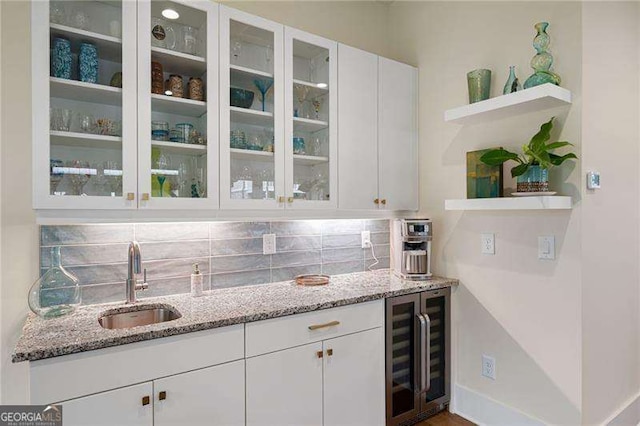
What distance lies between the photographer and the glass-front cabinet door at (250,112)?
2004mm

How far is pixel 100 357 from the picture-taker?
142 cm

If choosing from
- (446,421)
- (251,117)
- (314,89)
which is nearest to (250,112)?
(251,117)

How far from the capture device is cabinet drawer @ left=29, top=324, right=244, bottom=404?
4.38 feet

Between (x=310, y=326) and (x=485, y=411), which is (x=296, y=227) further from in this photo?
(x=485, y=411)

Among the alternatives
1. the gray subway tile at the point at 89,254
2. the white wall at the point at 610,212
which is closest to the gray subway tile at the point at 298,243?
the gray subway tile at the point at 89,254

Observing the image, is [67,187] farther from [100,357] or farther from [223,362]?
[223,362]

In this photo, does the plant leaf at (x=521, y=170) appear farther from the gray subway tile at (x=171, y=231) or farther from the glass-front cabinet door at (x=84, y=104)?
the glass-front cabinet door at (x=84, y=104)

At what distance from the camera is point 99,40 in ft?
5.71

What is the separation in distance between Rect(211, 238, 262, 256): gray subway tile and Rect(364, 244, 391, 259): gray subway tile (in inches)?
34.1

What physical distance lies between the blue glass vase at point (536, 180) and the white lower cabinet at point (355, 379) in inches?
43.4

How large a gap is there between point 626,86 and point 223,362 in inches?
106

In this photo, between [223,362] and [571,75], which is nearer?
[223,362]

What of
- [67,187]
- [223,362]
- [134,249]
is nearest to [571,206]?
[223,362]

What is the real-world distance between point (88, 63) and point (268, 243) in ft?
4.36
